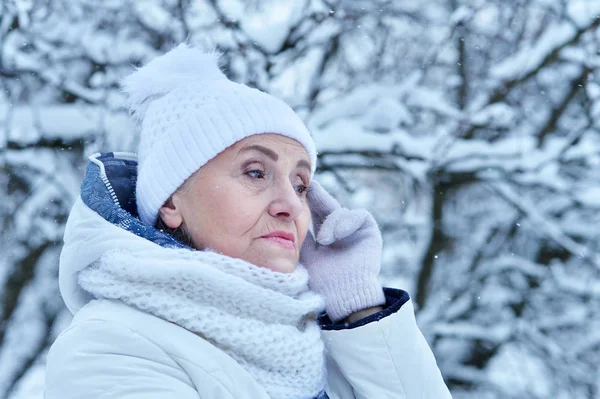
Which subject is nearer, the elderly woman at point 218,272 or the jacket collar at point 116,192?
the elderly woman at point 218,272

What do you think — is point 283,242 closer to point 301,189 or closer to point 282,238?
point 282,238

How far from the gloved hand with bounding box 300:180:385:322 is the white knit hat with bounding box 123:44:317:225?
0.20 metres

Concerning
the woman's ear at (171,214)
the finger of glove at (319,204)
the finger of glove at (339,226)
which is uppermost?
the woman's ear at (171,214)

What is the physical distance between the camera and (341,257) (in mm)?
1755

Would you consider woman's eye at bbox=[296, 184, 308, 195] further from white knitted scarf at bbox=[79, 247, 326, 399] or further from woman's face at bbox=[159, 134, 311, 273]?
white knitted scarf at bbox=[79, 247, 326, 399]

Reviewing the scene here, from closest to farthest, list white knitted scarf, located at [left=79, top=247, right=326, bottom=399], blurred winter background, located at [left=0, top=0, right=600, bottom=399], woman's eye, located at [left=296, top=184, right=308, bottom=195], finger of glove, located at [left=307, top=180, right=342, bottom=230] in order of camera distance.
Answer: white knitted scarf, located at [left=79, top=247, right=326, bottom=399] → woman's eye, located at [left=296, top=184, right=308, bottom=195] → finger of glove, located at [left=307, top=180, right=342, bottom=230] → blurred winter background, located at [left=0, top=0, right=600, bottom=399]

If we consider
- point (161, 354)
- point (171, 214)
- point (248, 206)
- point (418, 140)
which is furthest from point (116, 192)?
point (418, 140)

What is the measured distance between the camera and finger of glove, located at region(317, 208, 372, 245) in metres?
1.78

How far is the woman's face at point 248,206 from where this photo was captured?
149cm

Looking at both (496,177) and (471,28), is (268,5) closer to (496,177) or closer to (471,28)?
(471,28)

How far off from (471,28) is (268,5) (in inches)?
84.8

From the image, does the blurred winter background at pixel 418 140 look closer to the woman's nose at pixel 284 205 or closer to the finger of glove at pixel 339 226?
the finger of glove at pixel 339 226

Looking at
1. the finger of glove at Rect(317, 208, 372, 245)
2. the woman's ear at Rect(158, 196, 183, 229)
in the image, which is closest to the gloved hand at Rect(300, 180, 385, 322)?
the finger of glove at Rect(317, 208, 372, 245)

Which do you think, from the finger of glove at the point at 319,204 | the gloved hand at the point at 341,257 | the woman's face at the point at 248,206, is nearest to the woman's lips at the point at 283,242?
the woman's face at the point at 248,206
